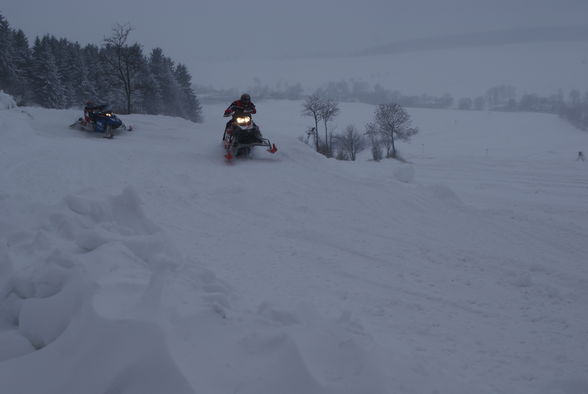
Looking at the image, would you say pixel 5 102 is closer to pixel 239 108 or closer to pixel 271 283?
pixel 239 108

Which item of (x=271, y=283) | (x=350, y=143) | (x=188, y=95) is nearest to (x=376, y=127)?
(x=350, y=143)

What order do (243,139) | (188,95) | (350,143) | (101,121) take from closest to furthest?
(243,139) < (101,121) < (350,143) < (188,95)

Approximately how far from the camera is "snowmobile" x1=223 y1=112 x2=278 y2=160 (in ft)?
44.2

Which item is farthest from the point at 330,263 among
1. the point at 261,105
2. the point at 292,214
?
the point at 261,105

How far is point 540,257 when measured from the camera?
7219 mm

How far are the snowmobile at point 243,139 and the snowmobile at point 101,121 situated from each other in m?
6.61

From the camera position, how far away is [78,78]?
162 feet

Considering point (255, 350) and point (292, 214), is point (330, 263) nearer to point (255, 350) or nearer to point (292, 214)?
point (292, 214)

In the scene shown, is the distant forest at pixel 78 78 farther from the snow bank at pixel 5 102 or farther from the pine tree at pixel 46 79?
the snow bank at pixel 5 102

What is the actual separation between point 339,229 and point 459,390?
482 centimetres

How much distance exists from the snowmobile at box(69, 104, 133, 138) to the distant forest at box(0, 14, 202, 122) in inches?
743

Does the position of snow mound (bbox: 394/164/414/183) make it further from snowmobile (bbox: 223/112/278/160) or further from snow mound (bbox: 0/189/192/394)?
snow mound (bbox: 0/189/192/394)

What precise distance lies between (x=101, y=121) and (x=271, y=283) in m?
15.0

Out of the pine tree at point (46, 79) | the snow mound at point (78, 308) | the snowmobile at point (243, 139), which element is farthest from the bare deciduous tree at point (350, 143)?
the snow mound at point (78, 308)
